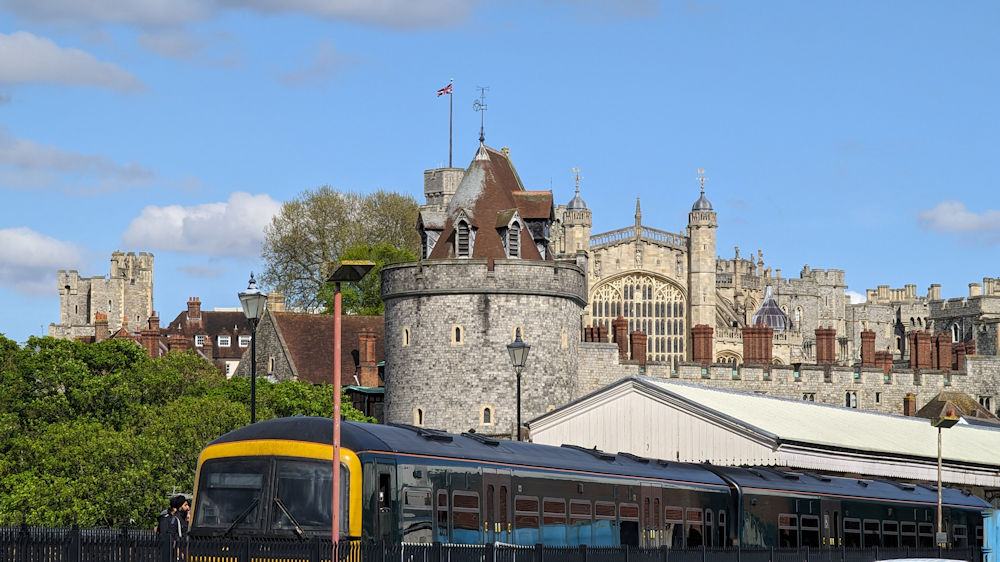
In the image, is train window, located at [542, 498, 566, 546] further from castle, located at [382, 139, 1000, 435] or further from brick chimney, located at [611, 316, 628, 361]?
brick chimney, located at [611, 316, 628, 361]

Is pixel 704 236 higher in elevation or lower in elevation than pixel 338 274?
higher

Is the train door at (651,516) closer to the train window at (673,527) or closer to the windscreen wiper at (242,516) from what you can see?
the train window at (673,527)

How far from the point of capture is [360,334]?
226ft

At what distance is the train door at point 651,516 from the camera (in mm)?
28000

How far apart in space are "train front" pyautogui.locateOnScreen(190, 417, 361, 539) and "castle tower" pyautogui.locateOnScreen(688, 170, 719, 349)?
83.7 metres

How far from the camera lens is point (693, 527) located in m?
29.6

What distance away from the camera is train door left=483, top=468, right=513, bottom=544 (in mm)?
23719

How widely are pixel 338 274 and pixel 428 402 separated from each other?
106ft

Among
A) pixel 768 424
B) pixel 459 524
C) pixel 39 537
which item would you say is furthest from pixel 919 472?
pixel 39 537

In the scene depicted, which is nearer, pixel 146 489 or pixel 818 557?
pixel 818 557

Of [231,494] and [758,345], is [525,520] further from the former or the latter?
[758,345]

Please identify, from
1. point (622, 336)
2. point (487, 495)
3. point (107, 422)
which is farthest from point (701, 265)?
point (487, 495)

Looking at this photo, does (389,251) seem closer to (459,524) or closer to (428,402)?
(428,402)

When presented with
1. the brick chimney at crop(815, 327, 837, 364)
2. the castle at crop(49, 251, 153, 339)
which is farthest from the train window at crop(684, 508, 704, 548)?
the castle at crop(49, 251, 153, 339)
